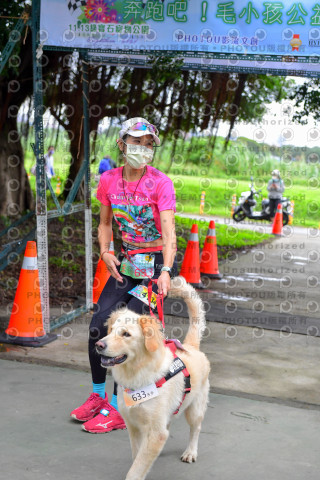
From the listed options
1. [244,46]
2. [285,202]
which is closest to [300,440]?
[244,46]

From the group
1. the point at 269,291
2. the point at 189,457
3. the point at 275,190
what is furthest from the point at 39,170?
the point at 275,190

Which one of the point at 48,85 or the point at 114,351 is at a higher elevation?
the point at 48,85

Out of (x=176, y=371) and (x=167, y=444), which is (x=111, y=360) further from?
(x=167, y=444)

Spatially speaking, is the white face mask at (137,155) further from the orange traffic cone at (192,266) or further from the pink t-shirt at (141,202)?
the orange traffic cone at (192,266)

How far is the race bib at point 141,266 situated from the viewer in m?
4.07

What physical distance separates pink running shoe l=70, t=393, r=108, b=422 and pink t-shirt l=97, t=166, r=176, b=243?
118cm

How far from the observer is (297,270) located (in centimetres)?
1149

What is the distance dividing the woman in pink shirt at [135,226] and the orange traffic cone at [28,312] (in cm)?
202

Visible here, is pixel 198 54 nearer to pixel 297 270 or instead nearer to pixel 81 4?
pixel 81 4

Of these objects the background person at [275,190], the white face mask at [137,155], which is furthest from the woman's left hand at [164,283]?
the background person at [275,190]

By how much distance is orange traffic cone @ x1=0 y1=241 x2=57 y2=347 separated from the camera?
616cm

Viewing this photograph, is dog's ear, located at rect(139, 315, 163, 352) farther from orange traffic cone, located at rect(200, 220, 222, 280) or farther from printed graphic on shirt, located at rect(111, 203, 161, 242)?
orange traffic cone, located at rect(200, 220, 222, 280)

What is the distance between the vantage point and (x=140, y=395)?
3412mm

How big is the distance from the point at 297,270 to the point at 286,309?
11.0 feet
